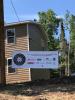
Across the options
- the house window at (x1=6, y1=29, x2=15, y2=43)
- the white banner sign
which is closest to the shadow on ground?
the white banner sign

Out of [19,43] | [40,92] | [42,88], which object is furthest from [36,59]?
[40,92]

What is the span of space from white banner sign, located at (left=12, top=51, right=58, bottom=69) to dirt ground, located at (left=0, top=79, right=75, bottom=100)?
13.2 meters

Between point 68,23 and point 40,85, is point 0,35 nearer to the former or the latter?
point 40,85

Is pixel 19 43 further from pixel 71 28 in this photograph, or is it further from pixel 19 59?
pixel 71 28

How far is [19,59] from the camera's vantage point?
1142 inches

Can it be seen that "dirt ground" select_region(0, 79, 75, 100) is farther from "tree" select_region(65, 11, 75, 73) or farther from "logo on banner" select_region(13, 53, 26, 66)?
"tree" select_region(65, 11, 75, 73)

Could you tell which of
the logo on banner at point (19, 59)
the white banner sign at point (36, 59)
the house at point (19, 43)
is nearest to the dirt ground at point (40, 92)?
the logo on banner at point (19, 59)

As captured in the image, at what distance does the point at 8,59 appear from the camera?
41.2m

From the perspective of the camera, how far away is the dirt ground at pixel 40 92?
497 inches

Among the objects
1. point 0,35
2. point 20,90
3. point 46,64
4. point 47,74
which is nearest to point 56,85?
point 20,90

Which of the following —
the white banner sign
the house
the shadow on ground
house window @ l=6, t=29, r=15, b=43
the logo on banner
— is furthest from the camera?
house window @ l=6, t=29, r=15, b=43

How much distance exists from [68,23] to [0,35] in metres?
65.8

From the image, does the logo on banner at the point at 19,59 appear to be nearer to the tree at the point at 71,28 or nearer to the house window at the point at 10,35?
the house window at the point at 10,35

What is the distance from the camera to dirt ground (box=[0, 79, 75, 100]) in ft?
41.4
